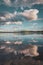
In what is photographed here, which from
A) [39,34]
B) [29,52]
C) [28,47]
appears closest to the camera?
[29,52]

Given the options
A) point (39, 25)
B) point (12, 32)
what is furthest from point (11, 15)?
point (39, 25)

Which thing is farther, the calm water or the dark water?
the calm water

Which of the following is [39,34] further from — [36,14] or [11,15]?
[11,15]

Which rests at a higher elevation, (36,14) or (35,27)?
(36,14)

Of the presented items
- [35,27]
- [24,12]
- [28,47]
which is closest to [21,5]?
[24,12]

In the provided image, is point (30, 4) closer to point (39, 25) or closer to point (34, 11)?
point (34, 11)

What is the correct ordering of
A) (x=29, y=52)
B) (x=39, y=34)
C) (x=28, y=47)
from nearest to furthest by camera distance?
1. (x=29, y=52)
2. (x=28, y=47)
3. (x=39, y=34)

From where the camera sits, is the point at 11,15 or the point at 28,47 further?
the point at 11,15

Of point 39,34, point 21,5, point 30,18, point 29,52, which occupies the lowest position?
point 29,52

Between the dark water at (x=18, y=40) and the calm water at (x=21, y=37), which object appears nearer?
the dark water at (x=18, y=40)
